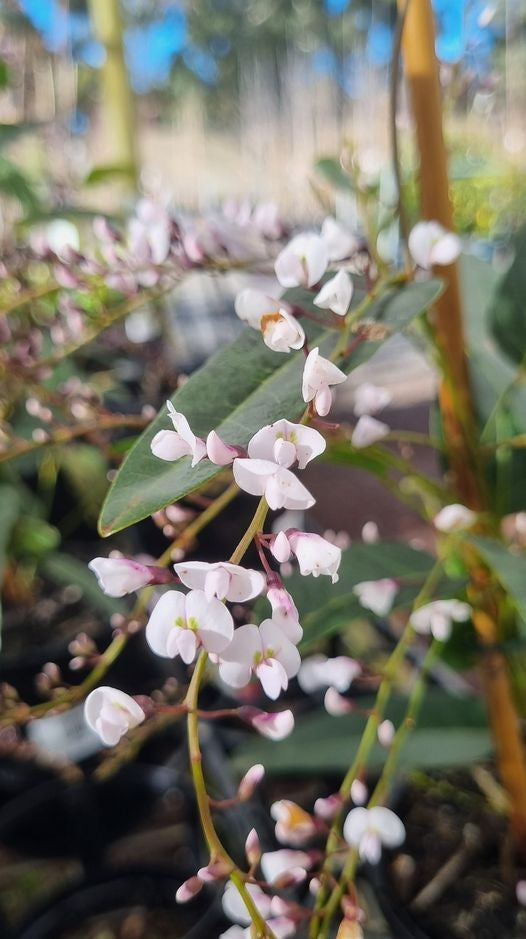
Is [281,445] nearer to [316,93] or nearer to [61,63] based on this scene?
[61,63]

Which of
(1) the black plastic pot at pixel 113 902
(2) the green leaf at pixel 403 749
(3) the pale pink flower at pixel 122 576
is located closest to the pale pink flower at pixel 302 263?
(3) the pale pink flower at pixel 122 576

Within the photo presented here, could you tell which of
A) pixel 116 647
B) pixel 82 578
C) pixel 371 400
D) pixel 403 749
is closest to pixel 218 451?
pixel 116 647

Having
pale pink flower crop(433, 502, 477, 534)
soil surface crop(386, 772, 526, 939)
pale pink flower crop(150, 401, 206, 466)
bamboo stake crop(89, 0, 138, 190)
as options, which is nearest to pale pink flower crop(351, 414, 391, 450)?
pale pink flower crop(433, 502, 477, 534)

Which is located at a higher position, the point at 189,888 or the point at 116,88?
the point at 116,88

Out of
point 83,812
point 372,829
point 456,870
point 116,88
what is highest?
point 116,88

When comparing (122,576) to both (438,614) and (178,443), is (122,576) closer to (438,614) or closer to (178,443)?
(178,443)
